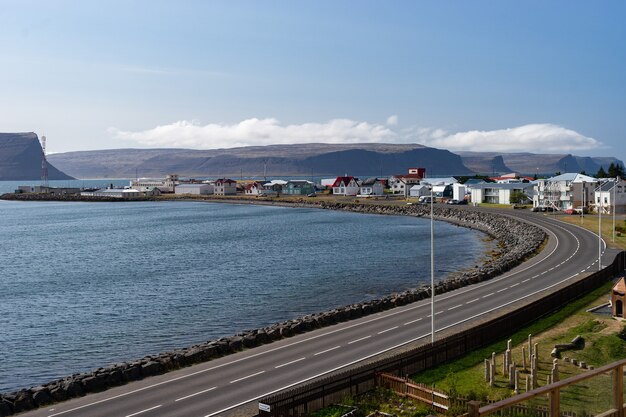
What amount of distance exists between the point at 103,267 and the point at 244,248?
70.9 ft

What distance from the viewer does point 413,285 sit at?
184 ft

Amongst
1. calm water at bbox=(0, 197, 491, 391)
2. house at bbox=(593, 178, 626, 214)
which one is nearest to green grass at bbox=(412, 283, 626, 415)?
calm water at bbox=(0, 197, 491, 391)

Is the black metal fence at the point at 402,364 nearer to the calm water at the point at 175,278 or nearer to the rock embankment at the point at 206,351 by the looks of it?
the rock embankment at the point at 206,351

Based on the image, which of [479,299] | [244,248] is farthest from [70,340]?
[244,248]

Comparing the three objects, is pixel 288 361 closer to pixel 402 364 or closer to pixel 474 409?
pixel 402 364

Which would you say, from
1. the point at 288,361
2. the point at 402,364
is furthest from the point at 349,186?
the point at 402,364

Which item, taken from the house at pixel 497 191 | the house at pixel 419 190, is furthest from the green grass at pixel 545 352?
the house at pixel 419 190

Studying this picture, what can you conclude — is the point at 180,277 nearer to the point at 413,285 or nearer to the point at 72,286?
the point at 72,286

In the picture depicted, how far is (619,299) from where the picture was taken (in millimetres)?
35969

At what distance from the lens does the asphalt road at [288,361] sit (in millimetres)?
24453

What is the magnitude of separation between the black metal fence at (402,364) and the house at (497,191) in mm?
95033

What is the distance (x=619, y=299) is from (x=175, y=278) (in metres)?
42.8

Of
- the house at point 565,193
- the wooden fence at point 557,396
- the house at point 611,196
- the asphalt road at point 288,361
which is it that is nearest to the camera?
the wooden fence at point 557,396

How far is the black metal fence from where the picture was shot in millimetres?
21344
